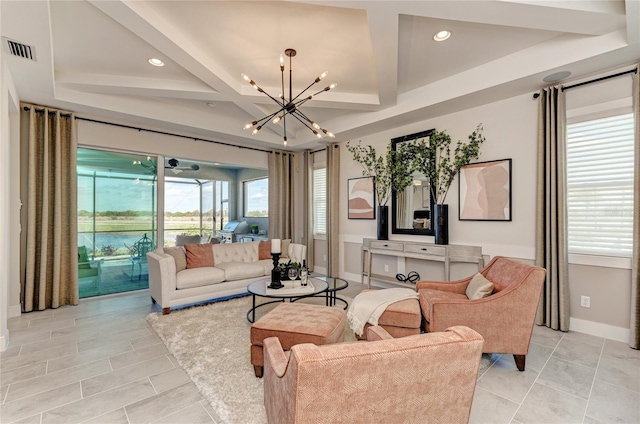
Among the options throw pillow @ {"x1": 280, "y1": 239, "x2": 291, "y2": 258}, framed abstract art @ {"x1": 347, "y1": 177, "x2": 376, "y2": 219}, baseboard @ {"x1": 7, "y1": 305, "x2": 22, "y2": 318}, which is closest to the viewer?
Result: baseboard @ {"x1": 7, "y1": 305, "x2": 22, "y2": 318}

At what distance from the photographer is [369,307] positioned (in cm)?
265

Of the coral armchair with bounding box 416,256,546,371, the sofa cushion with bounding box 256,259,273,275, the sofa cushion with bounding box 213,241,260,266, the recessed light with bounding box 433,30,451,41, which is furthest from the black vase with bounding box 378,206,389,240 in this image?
the recessed light with bounding box 433,30,451,41

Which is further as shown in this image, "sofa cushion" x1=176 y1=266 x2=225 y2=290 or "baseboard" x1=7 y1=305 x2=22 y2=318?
"sofa cushion" x1=176 y1=266 x2=225 y2=290

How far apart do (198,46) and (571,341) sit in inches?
184

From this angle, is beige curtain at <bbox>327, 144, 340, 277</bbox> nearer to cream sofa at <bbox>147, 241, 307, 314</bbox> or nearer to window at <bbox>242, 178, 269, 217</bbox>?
cream sofa at <bbox>147, 241, 307, 314</bbox>

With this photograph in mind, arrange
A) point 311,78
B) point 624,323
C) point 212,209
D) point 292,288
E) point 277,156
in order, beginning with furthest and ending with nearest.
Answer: point 212,209
point 277,156
point 311,78
point 292,288
point 624,323

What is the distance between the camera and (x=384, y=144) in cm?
510

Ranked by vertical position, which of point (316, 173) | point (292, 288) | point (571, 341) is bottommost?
point (571, 341)

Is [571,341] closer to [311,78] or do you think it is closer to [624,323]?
[624,323]

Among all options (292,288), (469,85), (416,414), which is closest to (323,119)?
(469,85)

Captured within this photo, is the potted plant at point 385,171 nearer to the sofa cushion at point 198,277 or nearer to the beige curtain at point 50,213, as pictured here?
the sofa cushion at point 198,277

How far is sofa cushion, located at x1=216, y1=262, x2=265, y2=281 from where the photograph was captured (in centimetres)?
427

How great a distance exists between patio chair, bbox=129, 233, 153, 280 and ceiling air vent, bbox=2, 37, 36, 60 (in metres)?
2.88

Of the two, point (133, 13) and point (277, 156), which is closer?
point (133, 13)
